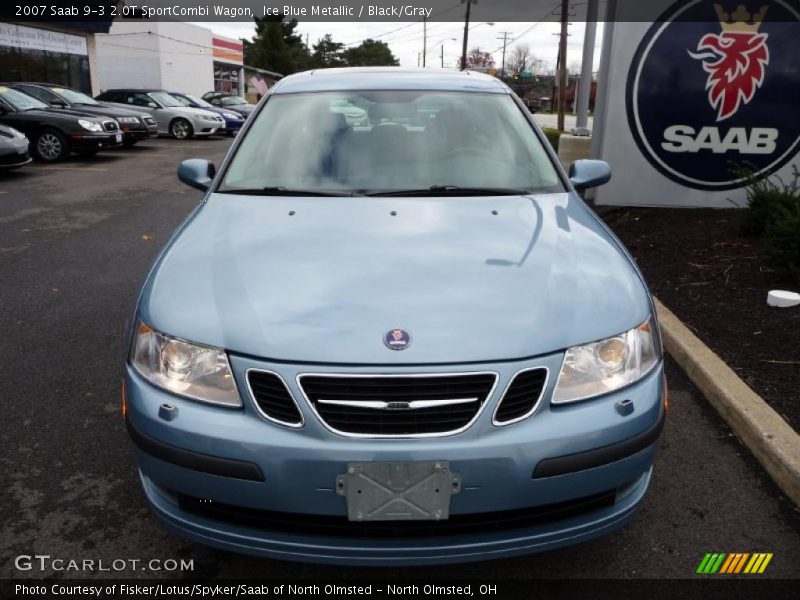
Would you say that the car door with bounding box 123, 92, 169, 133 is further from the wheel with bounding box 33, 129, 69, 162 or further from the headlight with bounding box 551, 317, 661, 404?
the headlight with bounding box 551, 317, 661, 404

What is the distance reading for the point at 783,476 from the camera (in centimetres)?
278

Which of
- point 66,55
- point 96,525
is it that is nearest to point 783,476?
point 96,525

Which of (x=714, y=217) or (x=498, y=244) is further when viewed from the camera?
(x=714, y=217)

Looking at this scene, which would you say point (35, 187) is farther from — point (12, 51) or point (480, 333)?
point (12, 51)

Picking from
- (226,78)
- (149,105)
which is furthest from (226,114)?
(226,78)

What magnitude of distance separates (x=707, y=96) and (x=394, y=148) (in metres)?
4.97

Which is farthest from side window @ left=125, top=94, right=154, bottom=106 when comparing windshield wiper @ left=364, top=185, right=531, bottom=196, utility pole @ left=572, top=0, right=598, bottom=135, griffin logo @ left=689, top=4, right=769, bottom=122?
windshield wiper @ left=364, top=185, right=531, bottom=196

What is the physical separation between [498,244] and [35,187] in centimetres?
1003

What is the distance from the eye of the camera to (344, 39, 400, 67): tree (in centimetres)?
10400

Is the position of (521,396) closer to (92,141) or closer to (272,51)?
(92,141)

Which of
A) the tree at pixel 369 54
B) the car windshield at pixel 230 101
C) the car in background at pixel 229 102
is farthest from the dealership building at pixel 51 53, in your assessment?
the tree at pixel 369 54

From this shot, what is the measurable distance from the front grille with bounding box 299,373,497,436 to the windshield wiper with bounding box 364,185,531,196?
1289 millimetres

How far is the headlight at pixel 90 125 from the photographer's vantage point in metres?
13.3

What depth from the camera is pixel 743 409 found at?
10.5ft
